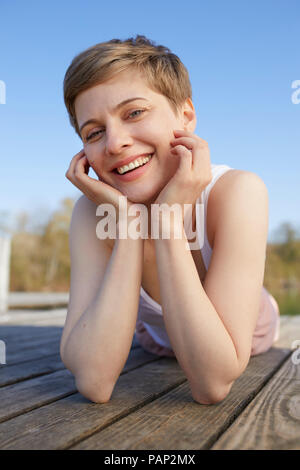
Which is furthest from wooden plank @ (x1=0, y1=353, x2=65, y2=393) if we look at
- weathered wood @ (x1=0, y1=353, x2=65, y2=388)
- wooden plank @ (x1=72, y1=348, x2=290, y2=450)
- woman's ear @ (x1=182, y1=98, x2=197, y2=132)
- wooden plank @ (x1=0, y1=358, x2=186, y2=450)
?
woman's ear @ (x1=182, y1=98, x2=197, y2=132)

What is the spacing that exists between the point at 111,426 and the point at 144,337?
1.67m

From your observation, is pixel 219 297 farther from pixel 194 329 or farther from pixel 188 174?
pixel 188 174

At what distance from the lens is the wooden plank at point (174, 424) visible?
1.14m

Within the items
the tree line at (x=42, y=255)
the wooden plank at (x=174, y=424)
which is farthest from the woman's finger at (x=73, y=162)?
the tree line at (x=42, y=255)

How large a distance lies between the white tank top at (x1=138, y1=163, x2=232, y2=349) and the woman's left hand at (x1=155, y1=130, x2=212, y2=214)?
0.18 meters

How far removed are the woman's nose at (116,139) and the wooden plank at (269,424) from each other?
1.12m

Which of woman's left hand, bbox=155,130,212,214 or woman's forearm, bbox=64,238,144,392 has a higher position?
woman's left hand, bbox=155,130,212,214

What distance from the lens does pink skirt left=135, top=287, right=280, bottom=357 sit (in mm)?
2736

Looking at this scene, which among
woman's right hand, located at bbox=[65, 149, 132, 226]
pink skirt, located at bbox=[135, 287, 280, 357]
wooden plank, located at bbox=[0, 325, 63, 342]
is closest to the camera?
woman's right hand, located at bbox=[65, 149, 132, 226]

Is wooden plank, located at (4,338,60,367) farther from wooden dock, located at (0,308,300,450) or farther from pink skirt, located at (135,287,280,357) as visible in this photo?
pink skirt, located at (135,287,280,357)
